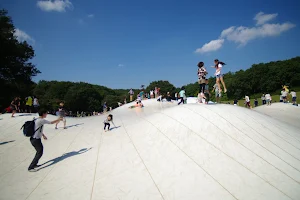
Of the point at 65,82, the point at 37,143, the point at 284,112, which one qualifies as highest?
the point at 65,82

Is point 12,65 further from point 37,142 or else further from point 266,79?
point 266,79

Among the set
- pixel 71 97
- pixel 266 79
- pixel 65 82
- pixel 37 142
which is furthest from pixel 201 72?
pixel 65 82

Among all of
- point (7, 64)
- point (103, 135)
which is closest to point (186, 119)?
point (103, 135)

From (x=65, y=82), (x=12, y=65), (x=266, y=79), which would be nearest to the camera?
(x=12, y=65)

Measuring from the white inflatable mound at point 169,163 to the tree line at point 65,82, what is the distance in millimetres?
20345

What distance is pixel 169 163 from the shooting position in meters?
6.07

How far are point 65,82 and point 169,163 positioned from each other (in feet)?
328

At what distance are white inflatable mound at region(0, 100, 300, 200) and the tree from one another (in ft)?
89.2

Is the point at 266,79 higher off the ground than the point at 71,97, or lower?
higher

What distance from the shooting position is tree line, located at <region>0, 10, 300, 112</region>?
30.9 meters

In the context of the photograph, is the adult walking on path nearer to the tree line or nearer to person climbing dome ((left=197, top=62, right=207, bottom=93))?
person climbing dome ((left=197, top=62, right=207, bottom=93))

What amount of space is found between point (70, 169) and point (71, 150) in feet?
6.05

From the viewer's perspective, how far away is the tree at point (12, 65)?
98.1 feet

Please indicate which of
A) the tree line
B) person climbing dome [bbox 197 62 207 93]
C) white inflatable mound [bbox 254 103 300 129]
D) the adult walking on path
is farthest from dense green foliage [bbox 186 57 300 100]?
the adult walking on path
